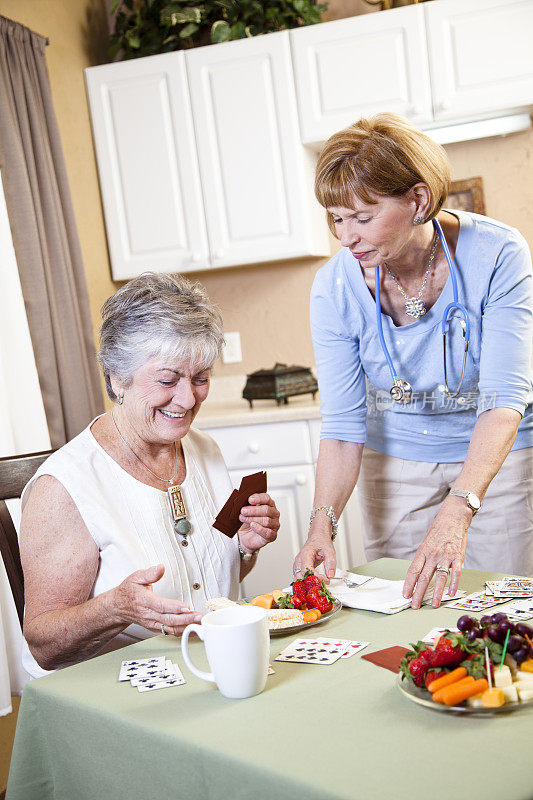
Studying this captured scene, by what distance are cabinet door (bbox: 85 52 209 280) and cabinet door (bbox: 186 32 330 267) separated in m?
0.06

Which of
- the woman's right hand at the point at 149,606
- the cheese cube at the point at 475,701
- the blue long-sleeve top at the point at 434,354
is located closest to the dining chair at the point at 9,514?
the woman's right hand at the point at 149,606

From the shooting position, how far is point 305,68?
127 inches

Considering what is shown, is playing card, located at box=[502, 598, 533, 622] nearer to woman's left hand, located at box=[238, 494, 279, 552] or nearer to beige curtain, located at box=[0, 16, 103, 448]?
woman's left hand, located at box=[238, 494, 279, 552]

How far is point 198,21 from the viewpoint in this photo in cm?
337

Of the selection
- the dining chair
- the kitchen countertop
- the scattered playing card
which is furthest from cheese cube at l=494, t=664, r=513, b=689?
the kitchen countertop

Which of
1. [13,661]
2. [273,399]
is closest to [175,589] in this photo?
[13,661]

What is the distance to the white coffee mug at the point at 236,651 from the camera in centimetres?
102

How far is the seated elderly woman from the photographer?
4.74ft

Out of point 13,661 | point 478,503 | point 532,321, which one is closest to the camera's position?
point 478,503

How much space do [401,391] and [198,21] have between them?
2.20 metres

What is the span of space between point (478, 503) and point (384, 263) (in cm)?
55

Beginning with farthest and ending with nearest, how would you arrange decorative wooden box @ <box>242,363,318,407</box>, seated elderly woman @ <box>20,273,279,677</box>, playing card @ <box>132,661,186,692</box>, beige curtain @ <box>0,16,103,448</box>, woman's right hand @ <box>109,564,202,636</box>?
decorative wooden box @ <box>242,363,318,407</box>
beige curtain @ <box>0,16,103,448</box>
seated elderly woman @ <box>20,273,279,677</box>
woman's right hand @ <box>109,564,202,636</box>
playing card @ <box>132,661,186,692</box>

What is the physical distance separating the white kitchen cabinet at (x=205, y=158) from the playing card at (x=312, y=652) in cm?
231

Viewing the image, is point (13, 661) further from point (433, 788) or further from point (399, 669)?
point (433, 788)
